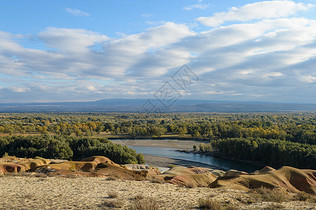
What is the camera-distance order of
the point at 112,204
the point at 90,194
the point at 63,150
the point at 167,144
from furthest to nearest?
1. the point at 167,144
2. the point at 63,150
3. the point at 90,194
4. the point at 112,204

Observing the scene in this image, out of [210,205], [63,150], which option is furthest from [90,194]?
[63,150]

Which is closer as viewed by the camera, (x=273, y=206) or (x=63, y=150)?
(x=273, y=206)

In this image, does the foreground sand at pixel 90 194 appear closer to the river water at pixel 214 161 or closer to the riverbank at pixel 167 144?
the river water at pixel 214 161

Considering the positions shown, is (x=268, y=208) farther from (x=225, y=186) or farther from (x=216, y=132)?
(x=216, y=132)

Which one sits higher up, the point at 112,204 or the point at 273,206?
the point at 112,204

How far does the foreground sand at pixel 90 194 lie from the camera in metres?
12.8

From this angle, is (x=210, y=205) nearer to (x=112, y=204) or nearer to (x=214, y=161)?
(x=112, y=204)

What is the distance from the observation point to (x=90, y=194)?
15.0m

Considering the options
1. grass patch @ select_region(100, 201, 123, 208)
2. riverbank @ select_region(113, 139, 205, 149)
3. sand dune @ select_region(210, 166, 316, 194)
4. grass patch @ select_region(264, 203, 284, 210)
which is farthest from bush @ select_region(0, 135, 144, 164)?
grass patch @ select_region(264, 203, 284, 210)

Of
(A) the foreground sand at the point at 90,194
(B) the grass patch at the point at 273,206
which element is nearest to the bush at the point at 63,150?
(A) the foreground sand at the point at 90,194

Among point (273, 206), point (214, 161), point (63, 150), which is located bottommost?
point (214, 161)

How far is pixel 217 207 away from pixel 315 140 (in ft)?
225

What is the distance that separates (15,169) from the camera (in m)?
23.8

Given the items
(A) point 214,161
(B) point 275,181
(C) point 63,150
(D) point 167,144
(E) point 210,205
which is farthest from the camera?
(D) point 167,144
